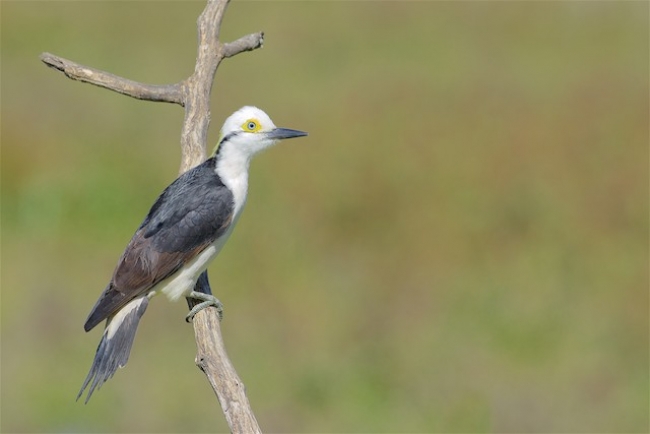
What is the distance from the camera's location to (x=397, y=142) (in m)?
15.6

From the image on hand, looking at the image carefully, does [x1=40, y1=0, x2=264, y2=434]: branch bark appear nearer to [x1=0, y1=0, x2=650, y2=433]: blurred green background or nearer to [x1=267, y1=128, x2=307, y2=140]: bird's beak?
[x1=267, y1=128, x2=307, y2=140]: bird's beak

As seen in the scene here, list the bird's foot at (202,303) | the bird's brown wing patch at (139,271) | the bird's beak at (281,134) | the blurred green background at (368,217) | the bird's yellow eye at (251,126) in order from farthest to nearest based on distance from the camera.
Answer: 1. the blurred green background at (368,217)
2. the bird's yellow eye at (251,126)
3. the bird's beak at (281,134)
4. the bird's brown wing patch at (139,271)
5. the bird's foot at (202,303)

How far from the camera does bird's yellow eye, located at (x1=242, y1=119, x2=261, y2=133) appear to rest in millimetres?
6945

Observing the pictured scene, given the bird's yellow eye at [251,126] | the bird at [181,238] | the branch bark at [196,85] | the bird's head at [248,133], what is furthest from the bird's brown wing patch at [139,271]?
the bird's yellow eye at [251,126]

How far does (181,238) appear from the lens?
6.72 metres

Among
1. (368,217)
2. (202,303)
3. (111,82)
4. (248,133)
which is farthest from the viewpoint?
(368,217)

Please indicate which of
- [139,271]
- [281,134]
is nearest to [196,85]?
[281,134]

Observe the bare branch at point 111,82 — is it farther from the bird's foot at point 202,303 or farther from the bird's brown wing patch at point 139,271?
the bird's foot at point 202,303

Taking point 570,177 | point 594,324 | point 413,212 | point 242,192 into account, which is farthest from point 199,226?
point 570,177

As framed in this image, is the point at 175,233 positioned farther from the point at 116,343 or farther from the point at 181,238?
the point at 116,343

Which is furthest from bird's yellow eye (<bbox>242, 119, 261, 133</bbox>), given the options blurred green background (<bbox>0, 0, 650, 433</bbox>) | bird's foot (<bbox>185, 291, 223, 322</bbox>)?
blurred green background (<bbox>0, 0, 650, 433</bbox>)

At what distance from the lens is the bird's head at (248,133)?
6922 mm

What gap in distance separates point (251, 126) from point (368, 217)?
7364mm

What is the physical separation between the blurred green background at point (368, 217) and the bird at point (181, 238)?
162 inches
